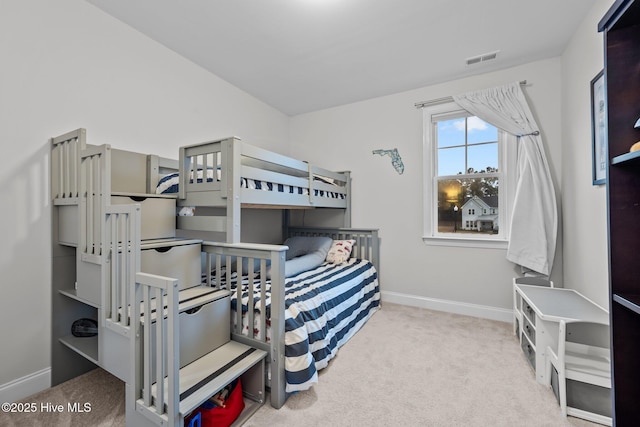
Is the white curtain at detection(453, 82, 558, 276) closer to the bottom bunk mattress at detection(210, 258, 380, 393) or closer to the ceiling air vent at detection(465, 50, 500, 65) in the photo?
the ceiling air vent at detection(465, 50, 500, 65)

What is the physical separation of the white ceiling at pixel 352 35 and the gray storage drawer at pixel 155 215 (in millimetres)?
1356

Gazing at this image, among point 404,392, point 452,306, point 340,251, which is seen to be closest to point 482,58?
point 340,251

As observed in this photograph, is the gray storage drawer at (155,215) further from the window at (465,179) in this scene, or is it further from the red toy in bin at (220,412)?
the window at (465,179)

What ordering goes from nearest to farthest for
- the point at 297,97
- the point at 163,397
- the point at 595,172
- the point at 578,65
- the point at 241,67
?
the point at 163,397 < the point at 595,172 < the point at 578,65 < the point at 241,67 < the point at 297,97

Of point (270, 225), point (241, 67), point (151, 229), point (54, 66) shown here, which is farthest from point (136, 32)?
point (270, 225)

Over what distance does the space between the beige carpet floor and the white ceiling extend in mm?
2510

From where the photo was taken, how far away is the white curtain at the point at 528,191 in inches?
96.6

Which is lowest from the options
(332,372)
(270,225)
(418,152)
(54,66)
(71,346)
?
(332,372)

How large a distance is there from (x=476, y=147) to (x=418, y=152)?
1.90 ft

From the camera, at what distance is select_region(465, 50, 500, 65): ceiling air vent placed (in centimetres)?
250

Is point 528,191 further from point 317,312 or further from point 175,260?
point 175,260

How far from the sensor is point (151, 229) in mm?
1880

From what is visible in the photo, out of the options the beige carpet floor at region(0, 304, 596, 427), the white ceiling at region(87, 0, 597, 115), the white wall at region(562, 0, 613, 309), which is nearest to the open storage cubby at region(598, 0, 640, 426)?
the beige carpet floor at region(0, 304, 596, 427)

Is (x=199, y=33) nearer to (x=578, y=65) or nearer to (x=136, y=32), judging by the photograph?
(x=136, y=32)
